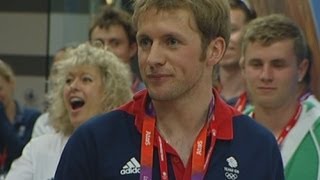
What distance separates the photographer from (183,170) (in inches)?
116

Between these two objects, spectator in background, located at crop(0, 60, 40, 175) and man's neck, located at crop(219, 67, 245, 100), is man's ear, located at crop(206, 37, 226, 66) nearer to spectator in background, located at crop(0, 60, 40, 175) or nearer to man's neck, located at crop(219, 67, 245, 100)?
man's neck, located at crop(219, 67, 245, 100)

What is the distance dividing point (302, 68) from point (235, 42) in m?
0.96

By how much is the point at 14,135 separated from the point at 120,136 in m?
3.80

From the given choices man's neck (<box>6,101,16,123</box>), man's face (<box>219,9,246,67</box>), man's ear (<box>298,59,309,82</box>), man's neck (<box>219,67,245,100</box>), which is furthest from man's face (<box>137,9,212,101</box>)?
man's neck (<box>6,101,16,123</box>)

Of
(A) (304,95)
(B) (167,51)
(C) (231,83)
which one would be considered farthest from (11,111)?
(B) (167,51)

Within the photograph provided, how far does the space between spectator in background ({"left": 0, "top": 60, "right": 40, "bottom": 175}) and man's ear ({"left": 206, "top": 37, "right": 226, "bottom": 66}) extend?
3.50 metres

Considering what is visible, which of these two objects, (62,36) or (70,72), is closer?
(70,72)

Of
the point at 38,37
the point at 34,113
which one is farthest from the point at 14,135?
the point at 38,37

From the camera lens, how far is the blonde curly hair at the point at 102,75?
5.00m

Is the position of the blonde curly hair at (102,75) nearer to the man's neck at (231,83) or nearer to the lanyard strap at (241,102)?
the lanyard strap at (241,102)

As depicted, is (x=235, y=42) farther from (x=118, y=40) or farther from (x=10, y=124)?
(x=10, y=124)

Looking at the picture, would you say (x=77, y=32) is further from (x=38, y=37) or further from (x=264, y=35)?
(x=38, y=37)

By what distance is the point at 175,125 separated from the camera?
3.00 meters

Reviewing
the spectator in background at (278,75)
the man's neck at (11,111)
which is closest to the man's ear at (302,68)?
the spectator in background at (278,75)
